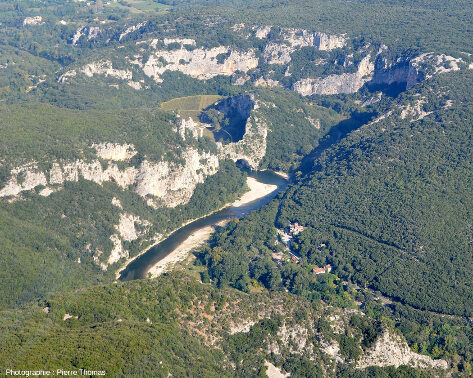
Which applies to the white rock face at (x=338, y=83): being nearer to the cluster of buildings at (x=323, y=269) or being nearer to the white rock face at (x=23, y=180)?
the cluster of buildings at (x=323, y=269)

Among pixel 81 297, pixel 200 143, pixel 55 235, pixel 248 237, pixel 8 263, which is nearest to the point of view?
pixel 81 297

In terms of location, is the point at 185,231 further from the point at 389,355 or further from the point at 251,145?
the point at 389,355

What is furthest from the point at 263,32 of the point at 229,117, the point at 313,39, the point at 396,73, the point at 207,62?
the point at 229,117

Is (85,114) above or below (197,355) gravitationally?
above

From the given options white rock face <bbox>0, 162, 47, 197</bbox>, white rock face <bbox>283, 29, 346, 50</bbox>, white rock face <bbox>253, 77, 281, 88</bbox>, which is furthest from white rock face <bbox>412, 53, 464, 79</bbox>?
white rock face <bbox>0, 162, 47, 197</bbox>

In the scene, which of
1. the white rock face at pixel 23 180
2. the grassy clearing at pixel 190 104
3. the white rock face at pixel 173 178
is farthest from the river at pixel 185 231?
the grassy clearing at pixel 190 104

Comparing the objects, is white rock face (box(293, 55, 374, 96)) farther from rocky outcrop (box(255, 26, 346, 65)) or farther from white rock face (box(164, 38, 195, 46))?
white rock face (box(164, 38, 195, 46))

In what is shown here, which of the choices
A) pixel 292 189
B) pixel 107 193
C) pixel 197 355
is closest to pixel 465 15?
pixel 292 189

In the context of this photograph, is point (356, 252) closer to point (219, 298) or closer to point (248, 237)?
point (248, 237)
